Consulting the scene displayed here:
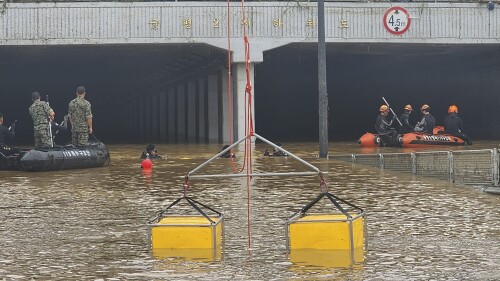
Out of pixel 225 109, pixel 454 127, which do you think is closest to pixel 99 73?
pixel 225 109

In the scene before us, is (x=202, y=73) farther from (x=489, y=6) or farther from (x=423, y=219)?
(x=423, y=219)

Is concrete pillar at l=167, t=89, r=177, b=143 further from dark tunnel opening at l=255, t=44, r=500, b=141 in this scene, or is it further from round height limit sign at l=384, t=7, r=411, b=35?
round height limit sign at l=384, t=7, r=411, b=35

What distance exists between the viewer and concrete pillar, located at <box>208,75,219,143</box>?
48159 millimetres

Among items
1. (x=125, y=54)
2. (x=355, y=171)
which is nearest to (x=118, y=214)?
(x=355, y=171)

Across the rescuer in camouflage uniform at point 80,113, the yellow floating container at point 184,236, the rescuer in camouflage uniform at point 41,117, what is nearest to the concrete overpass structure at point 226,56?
the rescuer in camouflage uniform at point 80,113

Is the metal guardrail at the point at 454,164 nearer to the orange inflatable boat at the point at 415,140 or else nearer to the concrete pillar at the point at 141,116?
the orange inflatable boat at the point at 415,140

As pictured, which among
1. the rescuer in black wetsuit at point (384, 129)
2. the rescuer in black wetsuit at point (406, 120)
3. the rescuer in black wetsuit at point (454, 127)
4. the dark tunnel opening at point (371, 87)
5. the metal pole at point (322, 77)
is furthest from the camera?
the dark tunnel opening at point (371, 87)

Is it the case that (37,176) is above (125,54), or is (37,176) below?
below

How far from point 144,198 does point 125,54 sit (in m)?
31.4

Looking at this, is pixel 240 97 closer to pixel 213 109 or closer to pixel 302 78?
pixel 213 109

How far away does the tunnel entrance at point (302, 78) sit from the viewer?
156 ft

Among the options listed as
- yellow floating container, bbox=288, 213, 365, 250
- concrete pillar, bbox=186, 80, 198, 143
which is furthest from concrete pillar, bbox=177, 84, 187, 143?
yellow floating container, bbox=288, 213, 365, 250

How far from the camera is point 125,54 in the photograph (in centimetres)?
4925

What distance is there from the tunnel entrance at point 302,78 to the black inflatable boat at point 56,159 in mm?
15731
